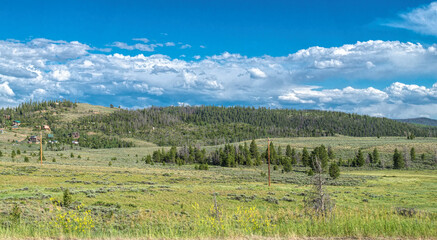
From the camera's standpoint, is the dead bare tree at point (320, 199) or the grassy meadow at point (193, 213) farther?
the dead bare tree at point (320, 199)

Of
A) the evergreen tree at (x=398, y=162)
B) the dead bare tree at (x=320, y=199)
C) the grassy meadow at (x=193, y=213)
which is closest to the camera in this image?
the grassy meadow at (x=193, y=213)

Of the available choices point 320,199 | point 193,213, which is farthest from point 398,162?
point 320,199

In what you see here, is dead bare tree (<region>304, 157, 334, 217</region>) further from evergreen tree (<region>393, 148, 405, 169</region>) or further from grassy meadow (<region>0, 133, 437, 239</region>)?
evergreen tree (<region>393, 148, 405, 169</region>)

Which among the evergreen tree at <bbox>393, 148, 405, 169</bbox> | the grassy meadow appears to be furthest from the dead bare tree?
the evergreen tree at <bbox>393, 148, 405, 169</bbox>

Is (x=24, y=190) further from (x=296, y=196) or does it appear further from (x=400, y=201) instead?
(x=400, y=201)

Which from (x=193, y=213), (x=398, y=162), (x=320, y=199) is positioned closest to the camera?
(x=320, y=199)

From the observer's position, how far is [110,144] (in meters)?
181

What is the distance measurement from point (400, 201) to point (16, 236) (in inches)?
1338

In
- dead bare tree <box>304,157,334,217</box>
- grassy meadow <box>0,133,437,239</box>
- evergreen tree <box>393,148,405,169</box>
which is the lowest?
evergreen tree <box>393,148,405,169</box>

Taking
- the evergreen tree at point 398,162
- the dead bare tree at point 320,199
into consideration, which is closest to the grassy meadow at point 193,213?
the dead bare tree at point 320,199

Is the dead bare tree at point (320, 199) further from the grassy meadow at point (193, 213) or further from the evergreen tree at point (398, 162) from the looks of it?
the evergreen tree at point (398, 162)

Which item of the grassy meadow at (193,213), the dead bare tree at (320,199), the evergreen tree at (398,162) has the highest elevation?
the dead bare tree at (320,199)

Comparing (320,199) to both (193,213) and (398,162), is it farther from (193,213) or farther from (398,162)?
(398,162)

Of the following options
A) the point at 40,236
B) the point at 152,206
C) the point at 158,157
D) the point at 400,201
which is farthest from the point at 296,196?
the point at 158,157
